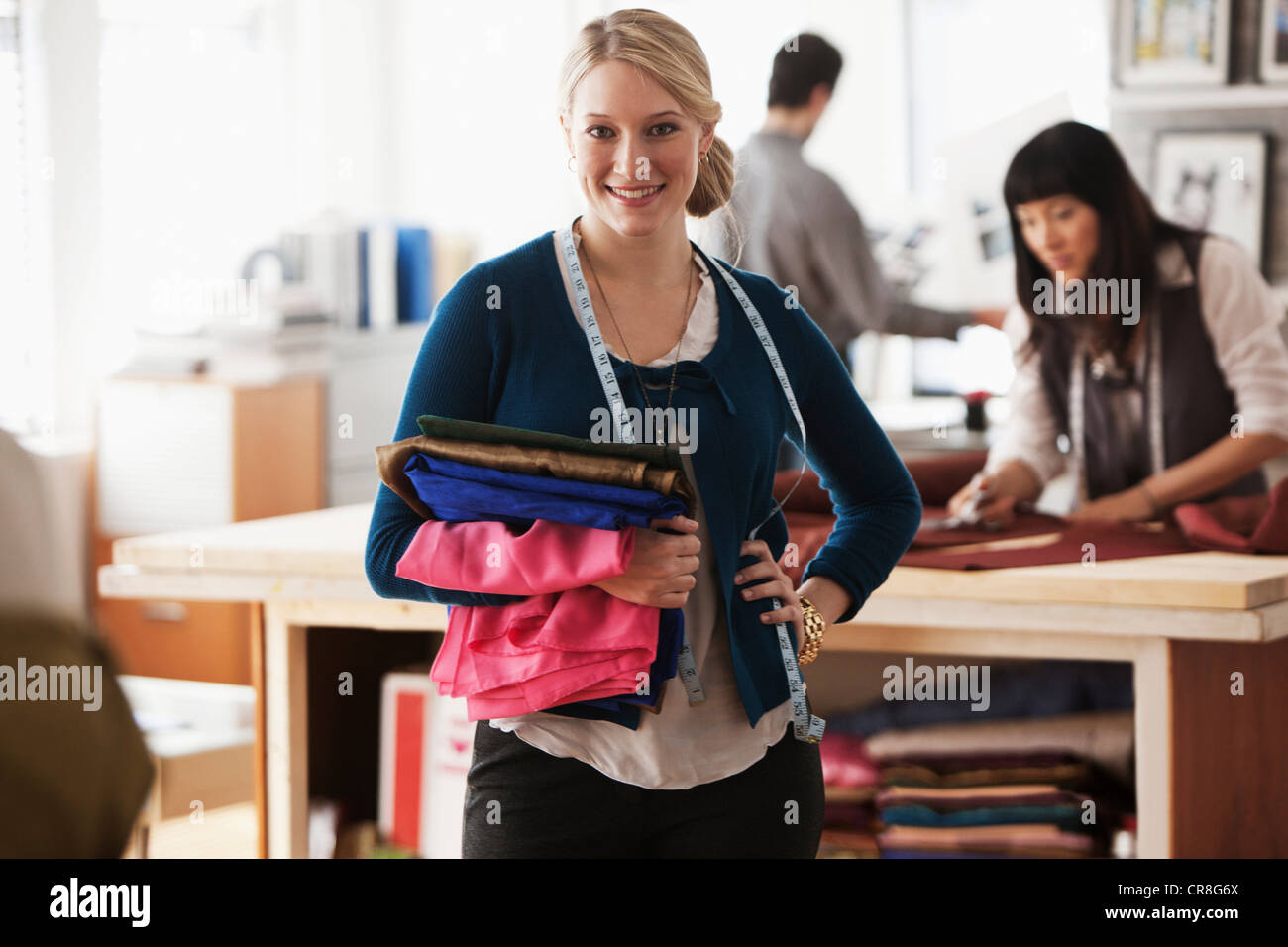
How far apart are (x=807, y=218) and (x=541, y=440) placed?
222 cm

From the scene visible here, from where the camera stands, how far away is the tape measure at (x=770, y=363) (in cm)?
121

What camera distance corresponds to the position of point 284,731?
7.11ft

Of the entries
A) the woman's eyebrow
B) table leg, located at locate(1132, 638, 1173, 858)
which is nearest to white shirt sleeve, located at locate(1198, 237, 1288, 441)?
table leg, located at locate(1132, 638, 1173, 858)

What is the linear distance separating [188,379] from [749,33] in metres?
2.24

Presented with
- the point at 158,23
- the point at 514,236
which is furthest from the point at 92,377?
the point at 514,236

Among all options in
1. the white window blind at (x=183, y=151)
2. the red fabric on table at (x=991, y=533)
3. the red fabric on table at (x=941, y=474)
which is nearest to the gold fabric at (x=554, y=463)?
the red fabric on table at (x=991, y=533)

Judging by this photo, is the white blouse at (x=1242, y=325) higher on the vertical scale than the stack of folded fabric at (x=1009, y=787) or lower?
higher

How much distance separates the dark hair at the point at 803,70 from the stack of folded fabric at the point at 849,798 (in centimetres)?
162

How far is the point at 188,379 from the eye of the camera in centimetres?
413

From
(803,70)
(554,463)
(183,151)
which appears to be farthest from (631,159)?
(183,151)

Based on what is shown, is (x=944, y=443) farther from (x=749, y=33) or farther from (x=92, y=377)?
(x=92, y=377)

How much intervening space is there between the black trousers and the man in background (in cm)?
206

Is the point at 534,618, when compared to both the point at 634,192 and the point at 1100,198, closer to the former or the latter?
the point at 634,192

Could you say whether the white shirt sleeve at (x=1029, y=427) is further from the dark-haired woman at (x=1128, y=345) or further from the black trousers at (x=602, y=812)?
the black trousers at (x=602, y=812)
